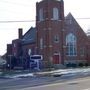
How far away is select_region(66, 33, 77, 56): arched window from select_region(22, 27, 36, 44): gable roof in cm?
923

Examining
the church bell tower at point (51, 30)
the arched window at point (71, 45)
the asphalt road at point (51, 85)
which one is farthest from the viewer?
the arched window at point (71, 45)

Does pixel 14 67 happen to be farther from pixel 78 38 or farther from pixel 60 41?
pixel 78 38

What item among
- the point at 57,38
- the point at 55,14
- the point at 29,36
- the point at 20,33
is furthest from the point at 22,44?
the point at 55,14

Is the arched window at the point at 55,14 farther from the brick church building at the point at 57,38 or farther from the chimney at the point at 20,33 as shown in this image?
the chimney at the point at 20,33

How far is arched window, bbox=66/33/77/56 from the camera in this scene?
76062mm

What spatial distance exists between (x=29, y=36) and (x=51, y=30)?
1718cm

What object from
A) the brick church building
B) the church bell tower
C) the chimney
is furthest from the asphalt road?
the chimney

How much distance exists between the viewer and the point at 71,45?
252 feet

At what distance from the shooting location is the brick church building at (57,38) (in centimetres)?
7300

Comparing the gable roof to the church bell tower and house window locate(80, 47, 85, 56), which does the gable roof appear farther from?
house window locate(80, 47, 85, 56)

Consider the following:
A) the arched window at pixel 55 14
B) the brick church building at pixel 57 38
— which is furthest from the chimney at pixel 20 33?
the arched window at pixel 55 14

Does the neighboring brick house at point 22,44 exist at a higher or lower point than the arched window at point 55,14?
lower

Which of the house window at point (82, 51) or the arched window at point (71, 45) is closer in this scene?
the arched window at point (71, 45)

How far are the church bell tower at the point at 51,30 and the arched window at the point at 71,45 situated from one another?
7.39 ft
